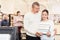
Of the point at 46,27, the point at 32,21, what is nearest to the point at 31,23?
the point at 32,21

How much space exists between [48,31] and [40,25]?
13cm

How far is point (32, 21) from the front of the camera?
1672 mm

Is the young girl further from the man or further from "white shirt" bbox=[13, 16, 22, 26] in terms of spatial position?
"white shirt" bbox=[13, 16, 22, 26]

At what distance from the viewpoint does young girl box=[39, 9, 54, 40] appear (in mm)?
Result: 1646

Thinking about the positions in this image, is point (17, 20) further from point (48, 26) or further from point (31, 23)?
point (48, 26)

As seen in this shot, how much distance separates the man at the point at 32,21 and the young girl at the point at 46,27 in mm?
66

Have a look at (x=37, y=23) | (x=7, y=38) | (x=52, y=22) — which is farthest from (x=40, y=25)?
(x=7, y=38)

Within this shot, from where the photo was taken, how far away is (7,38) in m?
0.31

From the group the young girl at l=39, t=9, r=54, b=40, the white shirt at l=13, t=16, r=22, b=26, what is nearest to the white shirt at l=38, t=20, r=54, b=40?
the young girl at l=39, t=9, r=54, b=40

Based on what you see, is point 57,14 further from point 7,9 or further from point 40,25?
point 7,9

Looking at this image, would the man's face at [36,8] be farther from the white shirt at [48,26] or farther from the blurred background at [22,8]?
the white shirt at [48,26]

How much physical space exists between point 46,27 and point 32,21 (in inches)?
7.8

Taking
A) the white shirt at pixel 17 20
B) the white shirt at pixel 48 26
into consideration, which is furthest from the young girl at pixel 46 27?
the white shirt at pixel 17 20

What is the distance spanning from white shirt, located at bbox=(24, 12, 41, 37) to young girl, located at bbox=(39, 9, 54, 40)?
0.22 ft
